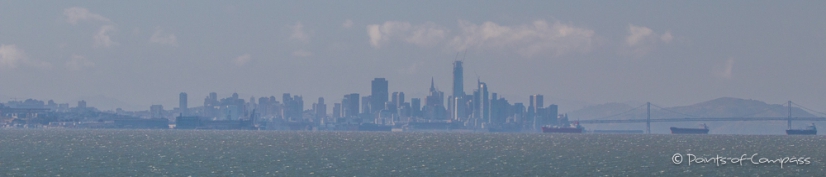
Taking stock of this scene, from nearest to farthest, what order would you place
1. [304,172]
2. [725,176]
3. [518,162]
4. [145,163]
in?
[725,176], [304,172], [145,163], [518,162]

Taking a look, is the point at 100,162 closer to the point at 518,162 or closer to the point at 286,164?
the point at 286,164

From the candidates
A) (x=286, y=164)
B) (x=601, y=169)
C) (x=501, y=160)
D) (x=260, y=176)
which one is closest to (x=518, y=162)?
(x=501, y=160)

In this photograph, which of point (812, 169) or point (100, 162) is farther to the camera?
point (100, 162)

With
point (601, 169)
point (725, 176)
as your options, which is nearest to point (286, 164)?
point (601, 169)

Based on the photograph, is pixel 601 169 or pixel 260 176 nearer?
pixel 260 176

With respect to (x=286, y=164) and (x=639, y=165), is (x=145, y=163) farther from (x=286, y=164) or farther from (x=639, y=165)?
(x=639, y=165)

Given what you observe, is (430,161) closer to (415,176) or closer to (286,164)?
(286,164)

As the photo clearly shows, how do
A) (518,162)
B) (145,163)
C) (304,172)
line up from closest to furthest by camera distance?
(304,172) < (145,163) < (518,162)

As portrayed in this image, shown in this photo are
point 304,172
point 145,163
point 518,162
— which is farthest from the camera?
point 518,162
